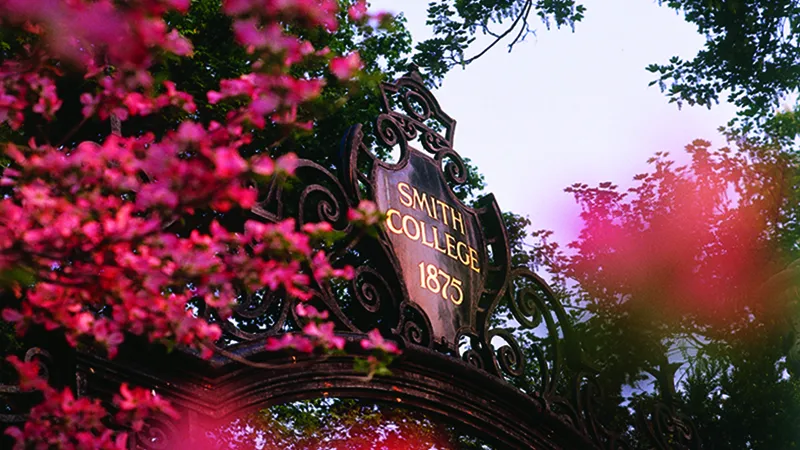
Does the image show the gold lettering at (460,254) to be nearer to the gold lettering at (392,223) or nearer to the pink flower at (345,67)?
the gold lettering at (392,223)

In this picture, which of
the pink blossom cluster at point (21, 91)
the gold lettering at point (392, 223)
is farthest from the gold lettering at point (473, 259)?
the pink blossom cluster at point (21, 91)

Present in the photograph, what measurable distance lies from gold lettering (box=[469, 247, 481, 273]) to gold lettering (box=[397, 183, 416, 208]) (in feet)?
2.21

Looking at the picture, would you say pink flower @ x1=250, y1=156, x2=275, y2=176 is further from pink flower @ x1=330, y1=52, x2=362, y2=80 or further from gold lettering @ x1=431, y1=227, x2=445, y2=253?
gold lettering @ x1=431, y1=227, x2=445, y2=253

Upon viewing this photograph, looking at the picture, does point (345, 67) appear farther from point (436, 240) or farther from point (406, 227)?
point (436, 240)

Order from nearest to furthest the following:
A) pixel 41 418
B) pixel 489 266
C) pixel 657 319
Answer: pixel 41 418
pixel 489 266
pixel 657 319

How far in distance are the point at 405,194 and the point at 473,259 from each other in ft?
2.57

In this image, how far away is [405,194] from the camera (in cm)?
697

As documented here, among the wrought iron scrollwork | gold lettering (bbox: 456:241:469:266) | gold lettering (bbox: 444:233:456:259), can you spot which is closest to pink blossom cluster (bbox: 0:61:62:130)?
the wrought iron scrollwork

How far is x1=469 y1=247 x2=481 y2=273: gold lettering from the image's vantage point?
733 centimetres

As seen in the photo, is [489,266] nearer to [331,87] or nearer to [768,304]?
[331,87]

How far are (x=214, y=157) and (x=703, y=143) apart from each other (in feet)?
40.8

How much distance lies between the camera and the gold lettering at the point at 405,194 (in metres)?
6.93

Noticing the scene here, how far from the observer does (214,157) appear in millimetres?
3104

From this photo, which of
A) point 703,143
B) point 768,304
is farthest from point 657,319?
point 703,143
